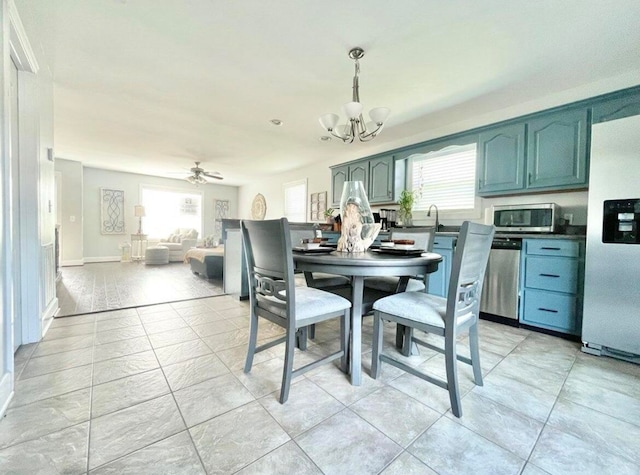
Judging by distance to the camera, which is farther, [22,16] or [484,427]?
[22,16]

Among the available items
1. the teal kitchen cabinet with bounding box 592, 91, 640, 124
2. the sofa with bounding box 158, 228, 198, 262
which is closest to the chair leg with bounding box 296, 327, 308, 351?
the teal kitchen cabinet with bounding box 592, 91, 640, 124

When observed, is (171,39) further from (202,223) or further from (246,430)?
(202,223)

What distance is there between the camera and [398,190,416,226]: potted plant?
3.64 metres

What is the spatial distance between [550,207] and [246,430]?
3.08 m

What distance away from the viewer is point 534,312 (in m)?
2.46

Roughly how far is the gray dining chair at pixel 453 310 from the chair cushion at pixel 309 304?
245mm

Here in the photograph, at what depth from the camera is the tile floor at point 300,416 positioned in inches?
40.4

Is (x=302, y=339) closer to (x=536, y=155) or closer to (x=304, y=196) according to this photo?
(x=536, y=155)

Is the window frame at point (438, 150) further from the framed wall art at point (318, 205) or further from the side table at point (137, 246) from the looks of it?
the side table at point (137, 246)

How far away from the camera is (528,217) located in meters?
2.65

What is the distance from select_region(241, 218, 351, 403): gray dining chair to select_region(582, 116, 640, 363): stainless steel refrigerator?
6.49ft

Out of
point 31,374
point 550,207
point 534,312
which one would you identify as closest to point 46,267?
point 31,374

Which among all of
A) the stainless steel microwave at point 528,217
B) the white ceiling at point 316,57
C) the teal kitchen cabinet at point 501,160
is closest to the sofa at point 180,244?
the white ceiling at point 316,57

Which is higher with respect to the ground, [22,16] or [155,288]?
[22,16]
